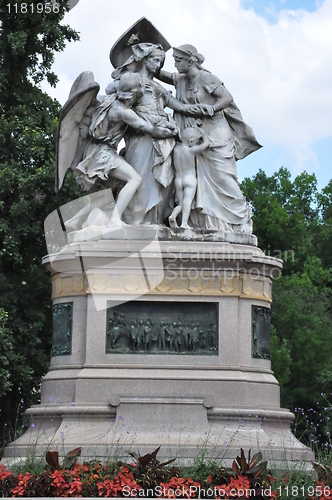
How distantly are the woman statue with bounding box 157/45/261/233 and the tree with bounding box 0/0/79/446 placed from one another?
6.72 m

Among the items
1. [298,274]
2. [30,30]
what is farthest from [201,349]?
[298,274]

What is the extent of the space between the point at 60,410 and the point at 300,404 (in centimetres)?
1359

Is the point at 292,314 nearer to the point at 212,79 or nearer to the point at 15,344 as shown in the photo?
the point at 15,344

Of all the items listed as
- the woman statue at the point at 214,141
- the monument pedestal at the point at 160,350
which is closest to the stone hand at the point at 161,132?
the woman statue at the point at 214,141

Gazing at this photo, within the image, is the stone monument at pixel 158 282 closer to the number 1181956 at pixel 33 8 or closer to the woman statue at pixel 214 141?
the woman statue at pixel 214 141

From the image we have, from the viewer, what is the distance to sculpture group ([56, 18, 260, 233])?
41.6 feet

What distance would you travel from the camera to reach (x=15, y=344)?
1898 centimetres

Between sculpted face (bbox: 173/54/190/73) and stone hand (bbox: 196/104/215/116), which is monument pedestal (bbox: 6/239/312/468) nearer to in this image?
stone hand (bbox: 196/104/215/116)

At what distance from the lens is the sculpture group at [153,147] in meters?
12.7

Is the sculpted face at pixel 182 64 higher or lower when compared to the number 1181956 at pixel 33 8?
lower

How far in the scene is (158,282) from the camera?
1189cm

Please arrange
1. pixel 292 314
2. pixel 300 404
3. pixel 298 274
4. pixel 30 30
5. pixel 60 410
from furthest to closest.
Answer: pixel 298 274 → pixel 292 314 → pixel 300 404 → pixel 30 30 → pixel 60 410

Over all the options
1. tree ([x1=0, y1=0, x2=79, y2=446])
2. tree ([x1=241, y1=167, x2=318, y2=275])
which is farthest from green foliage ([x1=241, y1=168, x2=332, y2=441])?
tree ([x1=0, y1=0, x2=79, y2=446])

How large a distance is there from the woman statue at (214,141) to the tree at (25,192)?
6717 millimetres
